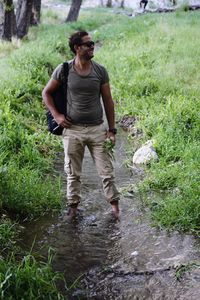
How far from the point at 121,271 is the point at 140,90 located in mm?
7136

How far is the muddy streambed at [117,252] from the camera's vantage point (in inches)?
160

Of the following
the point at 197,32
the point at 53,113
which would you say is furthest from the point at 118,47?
the point at 53,113

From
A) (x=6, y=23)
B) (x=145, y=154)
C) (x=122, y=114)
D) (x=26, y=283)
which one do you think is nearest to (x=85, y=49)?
(x=26, y=283)

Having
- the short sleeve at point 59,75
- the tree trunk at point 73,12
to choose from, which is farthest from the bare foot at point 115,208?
the tree trunk at point 73,12

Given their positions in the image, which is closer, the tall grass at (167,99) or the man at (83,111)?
the man at (83,111)

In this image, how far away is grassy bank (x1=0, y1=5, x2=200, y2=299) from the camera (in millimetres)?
5277

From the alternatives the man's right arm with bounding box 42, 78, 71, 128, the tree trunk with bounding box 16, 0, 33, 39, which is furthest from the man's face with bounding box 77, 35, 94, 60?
the tree trunk with bounding box 16, 0, 33, 39

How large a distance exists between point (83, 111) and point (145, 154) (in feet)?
8.36

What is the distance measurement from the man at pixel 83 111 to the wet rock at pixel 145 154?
1847 millimetres

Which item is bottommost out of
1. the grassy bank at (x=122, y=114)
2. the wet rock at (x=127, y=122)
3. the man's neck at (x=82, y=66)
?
the wet rock at (x=127, y=122)

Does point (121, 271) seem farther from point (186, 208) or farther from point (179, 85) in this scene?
point (179, 85)

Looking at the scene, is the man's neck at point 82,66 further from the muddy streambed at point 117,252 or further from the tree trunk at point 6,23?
the tree trunk at point 6,23

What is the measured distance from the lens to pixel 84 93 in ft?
17.0

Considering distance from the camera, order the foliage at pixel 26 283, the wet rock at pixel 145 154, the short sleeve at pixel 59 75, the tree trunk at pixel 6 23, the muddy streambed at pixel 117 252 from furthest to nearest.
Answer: the tree trunk at pixel 6 23 < the wet rock at pixel 145 154 < the short sleeve at pixel 59 75 < the muddy streambed at pixel 117 252 < the foliage at pixel 26 283
